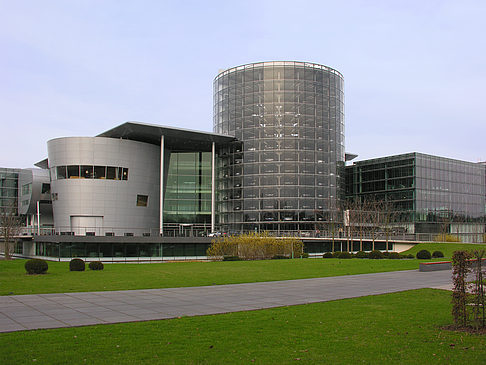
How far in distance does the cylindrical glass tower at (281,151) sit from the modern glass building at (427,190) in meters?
9.42

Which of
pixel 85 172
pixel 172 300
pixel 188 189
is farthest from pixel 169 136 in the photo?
pixel 172 300

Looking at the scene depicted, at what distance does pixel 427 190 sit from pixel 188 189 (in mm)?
41017

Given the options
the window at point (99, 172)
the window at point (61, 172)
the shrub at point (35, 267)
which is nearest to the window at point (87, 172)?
the window at point (99, 172)

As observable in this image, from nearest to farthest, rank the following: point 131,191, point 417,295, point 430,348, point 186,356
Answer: point 186,356 → point 430,348 → point 417,295 → point 131,191

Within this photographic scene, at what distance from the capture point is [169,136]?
236ft

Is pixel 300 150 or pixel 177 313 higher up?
pixel 300 150

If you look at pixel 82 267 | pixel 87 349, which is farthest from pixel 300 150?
pixel 87 349

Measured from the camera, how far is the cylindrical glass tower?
79500 millimetres

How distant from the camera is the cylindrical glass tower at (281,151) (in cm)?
7950

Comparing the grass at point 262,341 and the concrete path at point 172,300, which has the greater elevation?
the grass at point 262,341

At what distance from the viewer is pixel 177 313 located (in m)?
14.8

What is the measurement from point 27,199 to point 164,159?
24.8 m

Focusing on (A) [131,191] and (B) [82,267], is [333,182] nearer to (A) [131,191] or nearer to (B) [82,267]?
(A) [131,191]

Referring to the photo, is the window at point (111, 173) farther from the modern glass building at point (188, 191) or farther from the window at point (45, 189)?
the window at point (45, 189)
